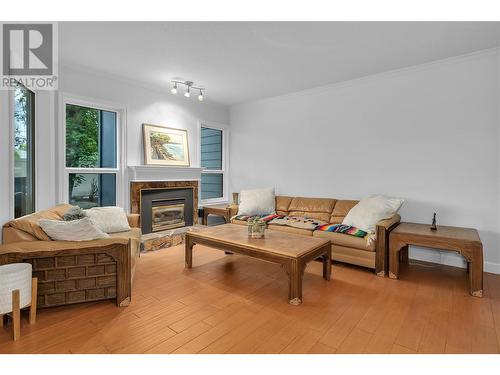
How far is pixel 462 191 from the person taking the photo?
10.9 feet

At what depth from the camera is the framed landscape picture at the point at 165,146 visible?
4.39 metres

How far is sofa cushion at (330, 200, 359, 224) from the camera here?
399 cm

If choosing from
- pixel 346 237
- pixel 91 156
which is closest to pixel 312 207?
pixel 346 237

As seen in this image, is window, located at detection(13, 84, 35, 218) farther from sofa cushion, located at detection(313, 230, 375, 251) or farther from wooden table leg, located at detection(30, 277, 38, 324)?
sofa cushion, located at detection(313, 230, 375, 251)

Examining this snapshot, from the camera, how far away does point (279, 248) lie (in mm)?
2621

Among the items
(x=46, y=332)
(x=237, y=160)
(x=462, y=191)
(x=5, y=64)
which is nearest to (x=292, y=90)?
(x=237, y=160)

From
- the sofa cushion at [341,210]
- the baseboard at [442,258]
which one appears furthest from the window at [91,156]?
the baseboard at [442,258]

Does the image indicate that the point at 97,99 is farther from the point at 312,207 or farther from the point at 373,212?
the point at 373,212

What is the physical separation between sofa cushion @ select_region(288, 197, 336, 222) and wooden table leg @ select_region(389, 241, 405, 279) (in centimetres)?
122

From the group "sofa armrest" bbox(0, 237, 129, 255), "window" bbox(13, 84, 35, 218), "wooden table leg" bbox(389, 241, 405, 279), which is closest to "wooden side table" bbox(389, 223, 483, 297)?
"wooden table leg" bbox(389, 241, 405, 279)

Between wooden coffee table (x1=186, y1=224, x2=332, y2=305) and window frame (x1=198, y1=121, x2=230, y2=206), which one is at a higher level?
window frame (x1=198, y1=121, x2=230, y2=206)

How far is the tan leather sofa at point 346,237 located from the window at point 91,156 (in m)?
2.07

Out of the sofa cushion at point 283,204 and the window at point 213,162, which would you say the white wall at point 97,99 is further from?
the sofa cushion at point 283,204

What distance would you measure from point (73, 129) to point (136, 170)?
3.21 feet
